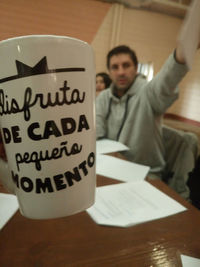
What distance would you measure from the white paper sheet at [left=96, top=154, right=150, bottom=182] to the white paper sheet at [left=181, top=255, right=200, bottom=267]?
0.92 ft

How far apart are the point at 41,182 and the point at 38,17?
31cm

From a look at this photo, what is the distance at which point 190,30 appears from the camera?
0.13 metres

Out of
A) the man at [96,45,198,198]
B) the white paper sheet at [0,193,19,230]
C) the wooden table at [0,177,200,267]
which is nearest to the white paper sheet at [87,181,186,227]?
the wooden table at [0,177,200,267]

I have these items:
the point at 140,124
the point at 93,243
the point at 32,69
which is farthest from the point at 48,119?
the point at 140,124

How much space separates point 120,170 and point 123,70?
30.2 inches

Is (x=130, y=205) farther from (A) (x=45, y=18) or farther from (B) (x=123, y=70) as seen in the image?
(B) (x=123, y=70)

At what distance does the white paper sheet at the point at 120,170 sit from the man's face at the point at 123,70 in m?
0.64

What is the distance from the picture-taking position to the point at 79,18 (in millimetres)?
444

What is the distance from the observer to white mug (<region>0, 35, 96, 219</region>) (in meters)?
0.19

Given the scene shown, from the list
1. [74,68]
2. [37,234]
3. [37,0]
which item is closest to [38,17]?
[37,0]

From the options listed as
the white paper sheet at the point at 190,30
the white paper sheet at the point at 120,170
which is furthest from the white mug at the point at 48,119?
the white paper sheet at the point at 120,170

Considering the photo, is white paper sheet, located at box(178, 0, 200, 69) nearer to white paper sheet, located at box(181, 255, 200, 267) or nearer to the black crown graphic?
the black crown graphic

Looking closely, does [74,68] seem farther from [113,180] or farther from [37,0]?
[113,180]

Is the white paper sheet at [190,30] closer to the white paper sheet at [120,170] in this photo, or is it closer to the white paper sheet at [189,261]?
the white paper sheet at [189,261]
